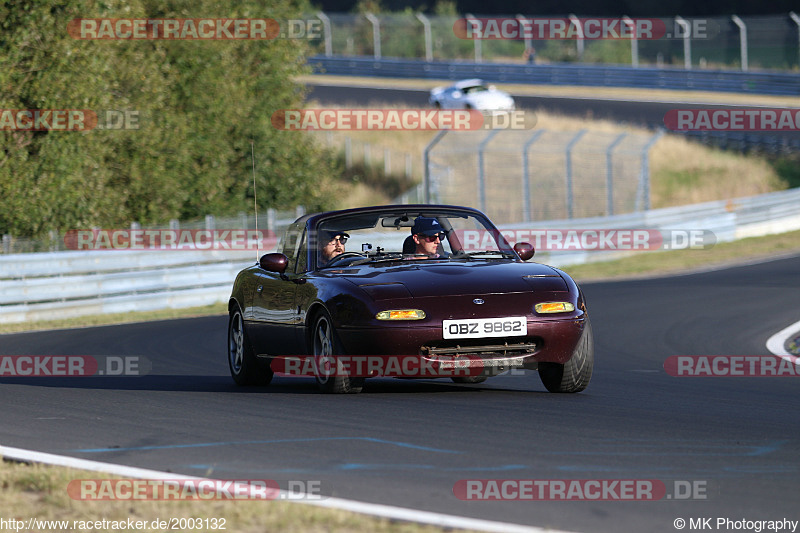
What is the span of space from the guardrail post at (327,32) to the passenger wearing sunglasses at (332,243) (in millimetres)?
48707

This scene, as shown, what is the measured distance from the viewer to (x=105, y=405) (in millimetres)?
8852

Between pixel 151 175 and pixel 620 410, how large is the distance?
22392 millimetres

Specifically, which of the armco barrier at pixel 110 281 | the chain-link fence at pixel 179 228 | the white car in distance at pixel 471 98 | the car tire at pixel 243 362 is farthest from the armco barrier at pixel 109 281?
the white car in distance at pixel 471 98

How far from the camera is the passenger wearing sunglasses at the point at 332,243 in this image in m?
9.63

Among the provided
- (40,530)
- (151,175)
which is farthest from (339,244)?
(151,175)

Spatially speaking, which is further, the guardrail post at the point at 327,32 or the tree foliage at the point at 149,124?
the guardrail post at the point at 327,32

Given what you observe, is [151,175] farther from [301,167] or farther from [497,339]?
[497,339]

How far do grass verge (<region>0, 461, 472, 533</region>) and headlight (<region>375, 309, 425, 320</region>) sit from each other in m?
3.04

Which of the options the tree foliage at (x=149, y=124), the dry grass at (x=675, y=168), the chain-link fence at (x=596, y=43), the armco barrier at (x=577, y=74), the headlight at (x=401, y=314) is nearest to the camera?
the headlight at (x=401, y=314)

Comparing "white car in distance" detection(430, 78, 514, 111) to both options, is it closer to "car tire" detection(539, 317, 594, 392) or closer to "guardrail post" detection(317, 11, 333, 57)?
"guardrail post" detection(317, 11, 333, 57)

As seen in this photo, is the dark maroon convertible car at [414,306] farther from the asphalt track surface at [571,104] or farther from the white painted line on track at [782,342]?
the asphalt track surface at [571,104]

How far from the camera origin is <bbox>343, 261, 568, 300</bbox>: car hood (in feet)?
27.7

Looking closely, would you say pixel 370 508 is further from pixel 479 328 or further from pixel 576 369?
pixel 576 369

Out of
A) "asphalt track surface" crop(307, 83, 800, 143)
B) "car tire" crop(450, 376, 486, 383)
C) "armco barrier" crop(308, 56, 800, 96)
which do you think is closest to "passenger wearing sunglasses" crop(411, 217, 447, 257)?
"car tire" crop(450, 376, 486, 383)
